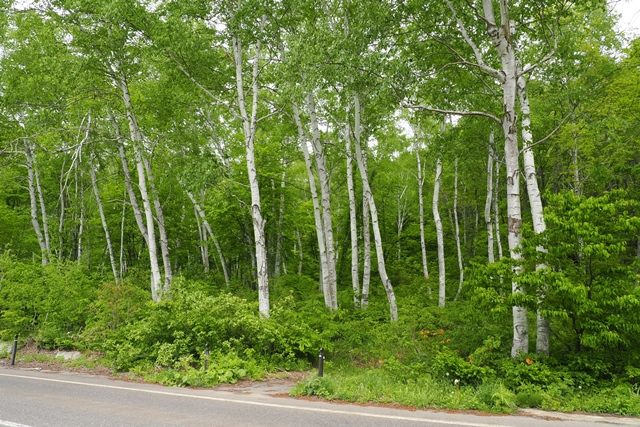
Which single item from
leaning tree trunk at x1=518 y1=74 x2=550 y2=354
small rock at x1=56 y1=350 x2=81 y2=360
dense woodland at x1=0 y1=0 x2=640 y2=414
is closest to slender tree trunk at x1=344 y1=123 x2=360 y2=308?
dense woodland at x1=0 y1=0 x2=640 y2=414

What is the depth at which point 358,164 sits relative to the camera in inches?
583

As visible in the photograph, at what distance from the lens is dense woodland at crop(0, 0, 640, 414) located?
7730 mm

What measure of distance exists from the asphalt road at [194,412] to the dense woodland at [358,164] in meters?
0.71

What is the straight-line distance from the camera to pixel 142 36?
1395cm

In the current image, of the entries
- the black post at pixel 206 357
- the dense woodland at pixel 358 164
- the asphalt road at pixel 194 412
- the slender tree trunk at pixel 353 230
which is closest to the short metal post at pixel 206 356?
the black post at pixel 206 357

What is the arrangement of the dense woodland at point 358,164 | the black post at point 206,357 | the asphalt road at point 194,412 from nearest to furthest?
1. the asphalt road at point 194,412
2. the dense woodland at point 358,164
3. the black post at point 206,357

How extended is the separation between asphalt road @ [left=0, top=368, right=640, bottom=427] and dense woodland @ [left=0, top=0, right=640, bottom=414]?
2.34 ft

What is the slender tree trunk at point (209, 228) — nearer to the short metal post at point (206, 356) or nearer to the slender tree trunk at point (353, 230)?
the slender tree trunk at point (353, 230)

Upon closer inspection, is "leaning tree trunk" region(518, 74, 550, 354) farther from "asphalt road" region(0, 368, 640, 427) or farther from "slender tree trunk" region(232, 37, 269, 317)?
"slender tree trunk" region(232, 37, 269, 317)

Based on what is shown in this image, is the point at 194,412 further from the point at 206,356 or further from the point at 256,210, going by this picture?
the point at 256,210

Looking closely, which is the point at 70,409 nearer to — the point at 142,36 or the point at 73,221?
the point at 142,36

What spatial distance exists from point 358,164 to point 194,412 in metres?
10.1

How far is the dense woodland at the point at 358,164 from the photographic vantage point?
773 centimetres

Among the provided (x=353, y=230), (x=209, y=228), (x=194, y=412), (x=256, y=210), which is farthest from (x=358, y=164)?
(x=194, y=412)
